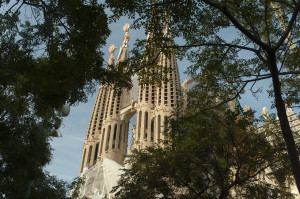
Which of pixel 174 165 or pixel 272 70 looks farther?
pixel 174 165

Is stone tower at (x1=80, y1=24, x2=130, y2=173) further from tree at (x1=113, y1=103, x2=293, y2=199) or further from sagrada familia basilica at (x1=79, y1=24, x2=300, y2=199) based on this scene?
tree at (x1=113, y1=103, x2=293, y2=199)

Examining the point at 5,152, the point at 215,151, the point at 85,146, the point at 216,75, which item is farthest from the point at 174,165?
the point at 85,146

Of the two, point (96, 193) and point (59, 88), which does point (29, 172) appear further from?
point (96, 193)

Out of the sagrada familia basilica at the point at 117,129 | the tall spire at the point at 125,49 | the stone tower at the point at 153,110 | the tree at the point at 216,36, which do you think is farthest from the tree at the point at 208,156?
the tall spire at the point at 125,49

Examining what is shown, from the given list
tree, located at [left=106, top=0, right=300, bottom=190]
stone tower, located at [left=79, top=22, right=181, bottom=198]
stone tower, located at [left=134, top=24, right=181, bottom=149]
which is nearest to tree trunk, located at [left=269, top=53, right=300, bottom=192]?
tree, located at [left=106, top=0, right=300, bottom=190]

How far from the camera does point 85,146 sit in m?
39.6

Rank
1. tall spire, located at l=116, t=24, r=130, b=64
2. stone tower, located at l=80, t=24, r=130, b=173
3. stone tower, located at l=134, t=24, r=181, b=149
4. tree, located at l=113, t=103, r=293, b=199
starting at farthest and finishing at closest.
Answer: tall spire, located at l=116, t=24, r=130, b=64 < stone tower, located at l=80, t=24, r=130, b=173 < stone tower, located at l=134, t=24, r=181, b=149 < tree, located at l=113, t=103, r=293, b=199

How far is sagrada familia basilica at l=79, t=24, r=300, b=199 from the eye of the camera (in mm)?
32281

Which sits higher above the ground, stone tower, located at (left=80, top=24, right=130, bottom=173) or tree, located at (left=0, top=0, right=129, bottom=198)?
stone tower, located at (left=80, top=24, right=130, bottom=173)

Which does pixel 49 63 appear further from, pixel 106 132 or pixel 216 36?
pixel 106 132

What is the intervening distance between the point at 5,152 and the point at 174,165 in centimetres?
468

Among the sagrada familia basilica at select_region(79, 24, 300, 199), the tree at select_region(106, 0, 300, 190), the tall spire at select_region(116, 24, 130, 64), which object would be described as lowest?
the tree at select_region(106, 0, 300, 190)

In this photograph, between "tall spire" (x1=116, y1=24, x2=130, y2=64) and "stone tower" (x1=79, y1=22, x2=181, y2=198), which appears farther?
"tall spire" (x1=116, y1=24, x2=130, y2=64)

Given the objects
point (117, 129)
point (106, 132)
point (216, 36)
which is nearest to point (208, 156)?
point (216, 36)
